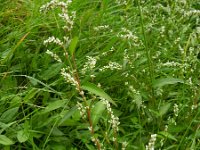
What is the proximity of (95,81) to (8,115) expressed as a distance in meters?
0.45

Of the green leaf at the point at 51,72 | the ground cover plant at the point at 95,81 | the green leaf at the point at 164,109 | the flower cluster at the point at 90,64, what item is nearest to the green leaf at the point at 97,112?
the ground cover plant at the point at 95,81

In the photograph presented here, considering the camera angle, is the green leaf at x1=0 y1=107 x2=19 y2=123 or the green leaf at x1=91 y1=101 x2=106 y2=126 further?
the green leaf at x1=0 y1=107 x2=19 y2=123

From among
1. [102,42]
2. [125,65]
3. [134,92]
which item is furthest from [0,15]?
[134,92]

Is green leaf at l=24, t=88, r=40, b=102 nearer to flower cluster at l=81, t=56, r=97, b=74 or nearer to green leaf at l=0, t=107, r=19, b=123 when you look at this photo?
green leaf at l=0, t=107, r=19, b=123

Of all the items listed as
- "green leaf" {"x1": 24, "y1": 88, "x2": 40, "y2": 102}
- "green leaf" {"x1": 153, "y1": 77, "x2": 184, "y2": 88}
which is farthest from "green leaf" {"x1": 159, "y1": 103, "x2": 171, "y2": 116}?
"green leaf" {"x1": 24, "y1": 88, "x2": 40, "y2": 102}

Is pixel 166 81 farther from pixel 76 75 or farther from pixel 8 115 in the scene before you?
pixel 8 115

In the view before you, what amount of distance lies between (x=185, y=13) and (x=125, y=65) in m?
0.62

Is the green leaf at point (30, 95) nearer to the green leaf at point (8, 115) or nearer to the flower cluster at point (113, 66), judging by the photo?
the green leaf at point (8, 115)

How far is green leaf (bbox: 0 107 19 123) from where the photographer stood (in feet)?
5.61

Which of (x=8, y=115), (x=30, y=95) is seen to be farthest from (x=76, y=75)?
(x=8, y=115)

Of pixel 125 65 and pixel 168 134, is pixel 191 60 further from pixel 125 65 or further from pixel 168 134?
pixel 168 134

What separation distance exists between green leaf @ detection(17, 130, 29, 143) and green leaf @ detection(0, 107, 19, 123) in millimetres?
106

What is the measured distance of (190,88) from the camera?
1921 millimetres

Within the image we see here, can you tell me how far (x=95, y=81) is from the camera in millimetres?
1993
